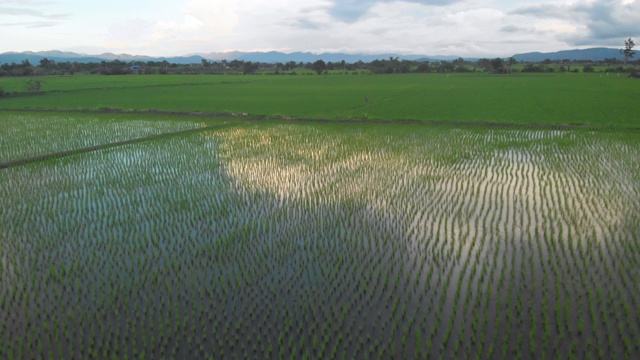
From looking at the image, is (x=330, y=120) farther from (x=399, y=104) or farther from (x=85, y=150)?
(x=85, y=150)

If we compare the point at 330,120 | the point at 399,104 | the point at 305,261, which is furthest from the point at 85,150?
the point at 399,104

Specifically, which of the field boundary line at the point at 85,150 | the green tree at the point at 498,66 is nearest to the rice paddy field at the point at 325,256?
the field boundary line at the point at 85,150

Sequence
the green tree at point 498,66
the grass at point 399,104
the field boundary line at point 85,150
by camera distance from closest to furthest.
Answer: the field boundary line at point 85,150, the grass at point 399,104, the green tree at point 498,66

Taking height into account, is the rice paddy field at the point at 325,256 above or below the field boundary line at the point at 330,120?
below

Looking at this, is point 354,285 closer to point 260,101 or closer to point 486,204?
point 486,204

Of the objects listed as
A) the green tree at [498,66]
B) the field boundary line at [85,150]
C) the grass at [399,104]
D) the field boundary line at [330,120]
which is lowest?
the field boundary line at [85,150]

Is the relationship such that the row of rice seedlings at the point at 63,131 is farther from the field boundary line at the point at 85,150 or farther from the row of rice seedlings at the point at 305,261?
the row of rice seedlings at the point at 305,261

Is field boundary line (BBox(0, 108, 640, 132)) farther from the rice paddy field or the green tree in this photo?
the green tree

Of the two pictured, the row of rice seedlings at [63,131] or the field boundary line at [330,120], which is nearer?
the row of rice seedlings at [63,131]

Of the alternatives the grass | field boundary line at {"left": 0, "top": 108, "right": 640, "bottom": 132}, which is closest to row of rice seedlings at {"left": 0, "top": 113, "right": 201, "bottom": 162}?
field boundary line at {"left": 0, "top": 108, "right": 640, "bottom": 132}
